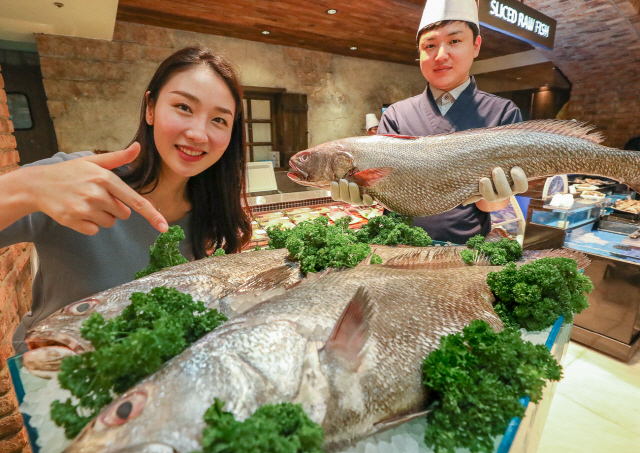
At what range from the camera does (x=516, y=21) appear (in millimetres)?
3320

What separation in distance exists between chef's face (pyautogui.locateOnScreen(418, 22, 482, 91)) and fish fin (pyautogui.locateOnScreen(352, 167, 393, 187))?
0.80 metres

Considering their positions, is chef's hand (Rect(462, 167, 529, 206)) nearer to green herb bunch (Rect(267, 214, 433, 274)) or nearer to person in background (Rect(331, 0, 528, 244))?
person in background (Rect(331, 0, 528, 244))

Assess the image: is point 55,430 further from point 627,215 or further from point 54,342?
point 627,215

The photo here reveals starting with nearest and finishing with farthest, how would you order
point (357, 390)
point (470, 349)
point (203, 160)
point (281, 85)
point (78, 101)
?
point (357, 390)
point (470, 349)
point (203, 160)
point (78, 101)
point (281, 85)

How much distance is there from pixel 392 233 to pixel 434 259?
14.0 inches

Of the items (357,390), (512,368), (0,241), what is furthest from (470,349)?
(0,241)

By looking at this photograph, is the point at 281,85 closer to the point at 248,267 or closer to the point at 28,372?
the point at 248,267

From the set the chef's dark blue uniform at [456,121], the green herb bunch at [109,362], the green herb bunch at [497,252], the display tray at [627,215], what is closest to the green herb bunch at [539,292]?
the green herb bunch at [497,252]

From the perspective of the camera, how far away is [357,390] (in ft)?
2.66

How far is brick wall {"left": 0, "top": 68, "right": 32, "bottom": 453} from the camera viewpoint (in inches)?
74.7

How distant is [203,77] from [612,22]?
7.06 m

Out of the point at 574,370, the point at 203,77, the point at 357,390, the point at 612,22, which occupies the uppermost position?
the point at 612,22

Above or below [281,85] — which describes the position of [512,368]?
below

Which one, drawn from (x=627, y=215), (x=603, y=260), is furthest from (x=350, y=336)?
(x=627, y=215)
